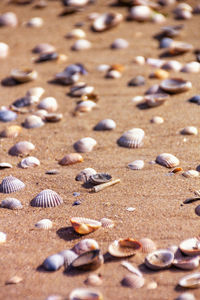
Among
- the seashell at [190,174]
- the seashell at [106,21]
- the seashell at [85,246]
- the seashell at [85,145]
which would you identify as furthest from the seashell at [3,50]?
the seashell at [85,246]

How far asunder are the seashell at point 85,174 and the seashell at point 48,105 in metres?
0.98

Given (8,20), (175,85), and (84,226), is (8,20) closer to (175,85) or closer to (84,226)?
(175,85)

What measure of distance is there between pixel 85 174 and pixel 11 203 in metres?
0.50

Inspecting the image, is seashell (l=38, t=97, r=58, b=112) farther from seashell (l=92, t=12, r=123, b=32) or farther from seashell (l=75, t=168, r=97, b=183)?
seashell (l=92, t=12, r=123, b=32)

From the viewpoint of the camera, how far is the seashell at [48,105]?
354cm

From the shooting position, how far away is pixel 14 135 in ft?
10.7

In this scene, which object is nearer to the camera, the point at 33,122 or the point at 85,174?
the point at 85,174

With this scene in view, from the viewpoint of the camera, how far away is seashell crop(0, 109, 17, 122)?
345 cm

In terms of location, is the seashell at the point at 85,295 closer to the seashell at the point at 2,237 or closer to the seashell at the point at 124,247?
the seashell at the point at 124,247

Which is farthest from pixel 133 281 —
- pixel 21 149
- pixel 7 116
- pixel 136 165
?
pixel 7 116

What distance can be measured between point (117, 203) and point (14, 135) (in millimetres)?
A: 1159

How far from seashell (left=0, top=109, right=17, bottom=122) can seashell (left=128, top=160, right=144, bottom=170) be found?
1.15 metres

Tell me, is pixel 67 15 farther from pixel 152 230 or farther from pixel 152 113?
pixel 152 230

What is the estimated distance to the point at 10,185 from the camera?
2.61 metres
